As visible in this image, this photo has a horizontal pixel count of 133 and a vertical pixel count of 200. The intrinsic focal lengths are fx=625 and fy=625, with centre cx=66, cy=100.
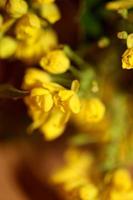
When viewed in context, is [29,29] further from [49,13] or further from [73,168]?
[73,168]

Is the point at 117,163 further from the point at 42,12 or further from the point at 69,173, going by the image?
the point at 42,12

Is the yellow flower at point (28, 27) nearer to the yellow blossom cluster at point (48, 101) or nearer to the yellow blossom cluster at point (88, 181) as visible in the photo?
the yellow blossom cluster at point (48, 101)

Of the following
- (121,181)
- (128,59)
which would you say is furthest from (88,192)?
(128,59)

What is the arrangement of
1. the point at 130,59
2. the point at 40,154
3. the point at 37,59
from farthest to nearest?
the point at 40,154, the point at 37,59, the point at 130,59

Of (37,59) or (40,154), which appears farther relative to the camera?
(40,154)

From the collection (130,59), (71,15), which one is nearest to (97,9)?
(71,15)
